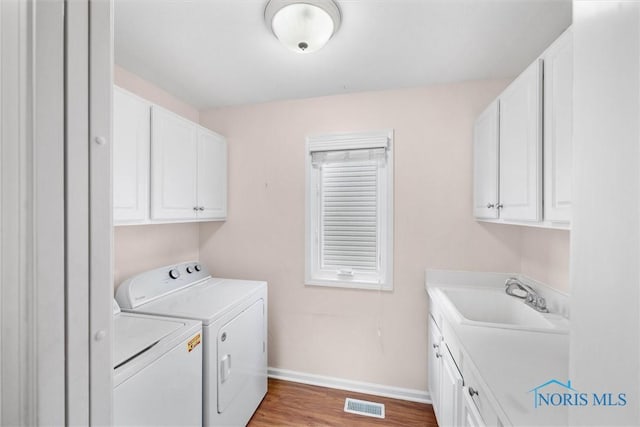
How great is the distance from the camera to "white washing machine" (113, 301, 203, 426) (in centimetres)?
108

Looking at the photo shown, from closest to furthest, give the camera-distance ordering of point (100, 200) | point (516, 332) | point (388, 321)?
1. point (100, 200)
2. point (516, 332)
3. point (388, 321)

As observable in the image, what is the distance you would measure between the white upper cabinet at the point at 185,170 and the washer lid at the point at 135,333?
2.03 ft

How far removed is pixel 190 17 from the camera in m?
1.38

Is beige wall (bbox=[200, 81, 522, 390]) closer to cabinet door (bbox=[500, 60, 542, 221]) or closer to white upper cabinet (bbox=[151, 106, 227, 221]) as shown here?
white upper cabinet (bbox=[151, 106, 227, 221])

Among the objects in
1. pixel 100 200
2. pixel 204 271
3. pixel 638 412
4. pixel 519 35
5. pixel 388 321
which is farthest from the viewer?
pixel 204 271

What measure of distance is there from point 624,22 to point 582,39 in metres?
0.07

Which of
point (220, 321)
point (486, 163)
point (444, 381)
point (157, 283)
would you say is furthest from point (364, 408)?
point (486, 163)

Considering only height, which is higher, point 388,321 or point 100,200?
point 100,200

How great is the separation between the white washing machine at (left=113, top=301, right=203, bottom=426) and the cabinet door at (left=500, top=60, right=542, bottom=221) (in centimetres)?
185

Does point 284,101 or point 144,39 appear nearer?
point 144,39

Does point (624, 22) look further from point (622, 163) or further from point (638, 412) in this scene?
point (638, 412)

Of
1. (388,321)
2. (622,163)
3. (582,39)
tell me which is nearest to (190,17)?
(582,39)

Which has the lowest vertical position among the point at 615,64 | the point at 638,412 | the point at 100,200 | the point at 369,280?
the point at 369,280

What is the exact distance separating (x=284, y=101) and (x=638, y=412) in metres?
2.55
